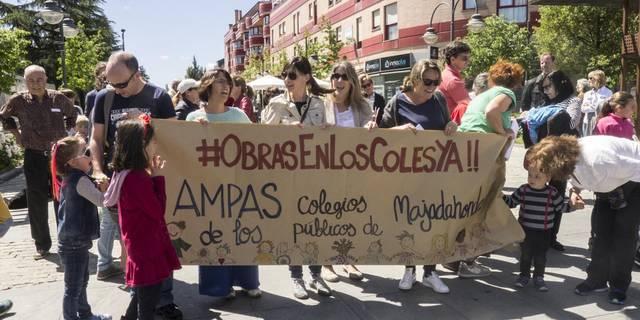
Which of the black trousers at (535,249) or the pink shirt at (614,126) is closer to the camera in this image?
the black trousers at (535,249)

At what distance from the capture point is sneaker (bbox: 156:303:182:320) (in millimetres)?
3682

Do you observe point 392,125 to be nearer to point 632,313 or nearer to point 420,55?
point 632,313

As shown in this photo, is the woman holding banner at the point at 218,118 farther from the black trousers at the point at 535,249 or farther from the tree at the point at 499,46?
the tree at the point at 499,46

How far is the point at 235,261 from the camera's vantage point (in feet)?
12.6

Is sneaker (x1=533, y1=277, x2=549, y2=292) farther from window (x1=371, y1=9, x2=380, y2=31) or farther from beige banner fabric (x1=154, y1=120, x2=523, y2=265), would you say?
window (x1=371, y1=9, x2=380, y2=31)

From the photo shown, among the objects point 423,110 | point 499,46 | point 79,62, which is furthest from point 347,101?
point 79,62

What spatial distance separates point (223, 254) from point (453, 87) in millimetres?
2608

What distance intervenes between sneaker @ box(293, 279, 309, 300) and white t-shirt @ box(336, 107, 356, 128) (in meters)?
1.32

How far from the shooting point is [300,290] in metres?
4.10

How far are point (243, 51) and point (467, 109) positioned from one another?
8982 centimetres

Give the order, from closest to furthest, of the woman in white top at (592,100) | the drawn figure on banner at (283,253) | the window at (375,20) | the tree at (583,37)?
the drawn figure on banner at (283,253)
the woman in white top at (592,100)
the tree at (583,37)
the window at (375,20)

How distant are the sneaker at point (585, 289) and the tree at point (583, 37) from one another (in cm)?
2101

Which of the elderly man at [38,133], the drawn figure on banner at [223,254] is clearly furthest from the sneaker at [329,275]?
the elderly man at [38,133]

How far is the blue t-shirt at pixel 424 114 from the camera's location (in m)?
4.15
